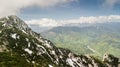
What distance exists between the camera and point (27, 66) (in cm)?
16900

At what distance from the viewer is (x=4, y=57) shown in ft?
591

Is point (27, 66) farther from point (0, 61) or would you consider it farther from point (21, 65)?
point (0, 61)

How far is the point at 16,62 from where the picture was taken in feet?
546

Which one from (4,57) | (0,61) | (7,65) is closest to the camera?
(7,65)

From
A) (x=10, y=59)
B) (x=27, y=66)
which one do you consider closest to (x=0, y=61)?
(x=10, y=59)

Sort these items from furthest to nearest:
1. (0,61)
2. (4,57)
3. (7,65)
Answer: (4,57) < (0,61) < (7,65)

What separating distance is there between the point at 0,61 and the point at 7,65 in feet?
46.0

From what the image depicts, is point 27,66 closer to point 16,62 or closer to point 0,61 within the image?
point 16,62

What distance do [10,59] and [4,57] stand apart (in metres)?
8.78

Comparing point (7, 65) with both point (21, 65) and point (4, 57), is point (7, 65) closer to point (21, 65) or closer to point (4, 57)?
point (21, 65)

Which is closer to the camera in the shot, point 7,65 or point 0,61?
point 7,65

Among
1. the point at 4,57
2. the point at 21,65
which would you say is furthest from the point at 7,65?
the point at 4,57

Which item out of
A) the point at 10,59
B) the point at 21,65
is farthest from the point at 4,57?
the point at 21,65

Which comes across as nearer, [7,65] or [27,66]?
[7,65]
